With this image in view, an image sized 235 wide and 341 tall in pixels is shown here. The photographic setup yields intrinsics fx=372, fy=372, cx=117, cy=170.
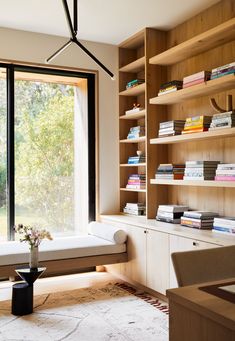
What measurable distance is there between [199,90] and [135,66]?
1.31m

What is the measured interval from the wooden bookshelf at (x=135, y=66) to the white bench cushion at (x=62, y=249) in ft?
6.60

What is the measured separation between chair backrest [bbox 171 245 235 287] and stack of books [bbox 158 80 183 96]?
6.92ft

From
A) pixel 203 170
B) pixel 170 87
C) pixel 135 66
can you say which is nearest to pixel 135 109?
pixel 135 66

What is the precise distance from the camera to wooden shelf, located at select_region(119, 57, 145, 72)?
418 cm

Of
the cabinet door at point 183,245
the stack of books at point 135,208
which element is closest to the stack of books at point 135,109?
the stack of books at point 135,208

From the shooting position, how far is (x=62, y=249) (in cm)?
356

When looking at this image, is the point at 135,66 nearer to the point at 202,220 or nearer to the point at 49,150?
the point at 49,150

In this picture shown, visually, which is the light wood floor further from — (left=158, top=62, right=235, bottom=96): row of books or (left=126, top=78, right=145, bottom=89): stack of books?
(left=126, top=78, right=145, bottom=89): stack of books

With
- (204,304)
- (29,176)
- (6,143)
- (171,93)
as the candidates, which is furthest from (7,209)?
(204,304)

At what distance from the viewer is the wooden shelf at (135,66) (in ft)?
13.7

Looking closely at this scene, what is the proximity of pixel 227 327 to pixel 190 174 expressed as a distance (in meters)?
2.37

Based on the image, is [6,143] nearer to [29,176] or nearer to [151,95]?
[29,176]

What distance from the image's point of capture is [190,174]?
11.2 ft

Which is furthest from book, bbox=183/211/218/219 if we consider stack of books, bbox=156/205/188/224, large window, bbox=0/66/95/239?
large window, bbox=0/66/95/239
